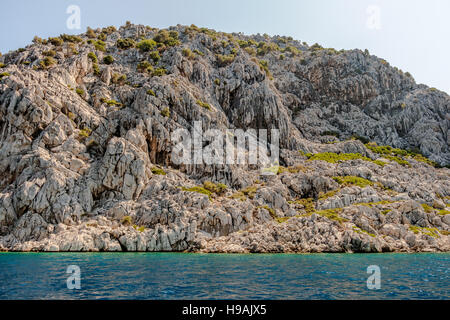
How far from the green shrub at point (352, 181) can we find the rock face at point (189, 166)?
0.55 m

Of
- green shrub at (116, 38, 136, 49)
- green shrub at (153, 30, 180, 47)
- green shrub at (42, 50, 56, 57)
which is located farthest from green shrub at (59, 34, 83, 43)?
green shrub at (153, 30, 180, 47)

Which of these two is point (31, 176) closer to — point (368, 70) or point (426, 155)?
point (426, 155)

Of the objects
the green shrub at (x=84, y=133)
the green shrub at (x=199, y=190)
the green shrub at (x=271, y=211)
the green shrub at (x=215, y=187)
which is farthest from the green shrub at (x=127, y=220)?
the green shrub at (x=271, y=211)

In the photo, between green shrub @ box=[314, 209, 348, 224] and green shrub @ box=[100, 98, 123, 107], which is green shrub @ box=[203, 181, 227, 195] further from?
green shrub @ box=[100, 98, 123, 107]

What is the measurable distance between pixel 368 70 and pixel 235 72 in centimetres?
6696

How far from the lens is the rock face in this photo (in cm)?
5891

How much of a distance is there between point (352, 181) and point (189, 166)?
44.7m

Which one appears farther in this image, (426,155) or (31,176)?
(426,155)

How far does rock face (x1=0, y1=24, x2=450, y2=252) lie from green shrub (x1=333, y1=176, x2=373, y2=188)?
0.55 metres

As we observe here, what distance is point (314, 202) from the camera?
76.1m

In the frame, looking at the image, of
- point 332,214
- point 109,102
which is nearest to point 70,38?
point 109,102

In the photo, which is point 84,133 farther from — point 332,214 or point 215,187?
point 332,214

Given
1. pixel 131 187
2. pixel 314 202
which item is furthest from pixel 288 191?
pixel 131 187
